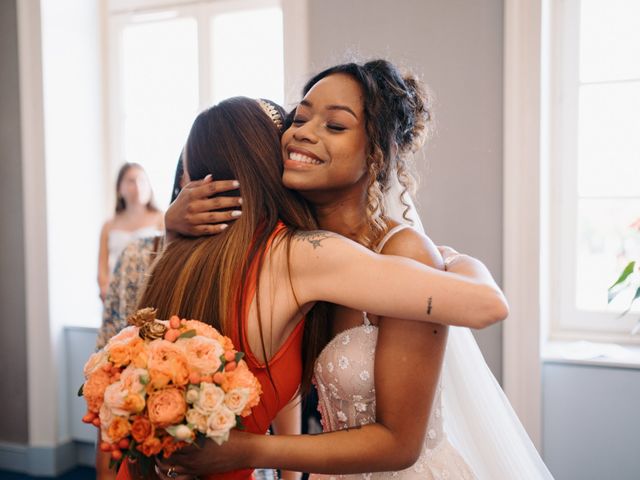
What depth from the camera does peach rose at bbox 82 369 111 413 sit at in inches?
41.1

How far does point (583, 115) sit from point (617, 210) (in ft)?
1.53

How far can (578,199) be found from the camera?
9.30 feet

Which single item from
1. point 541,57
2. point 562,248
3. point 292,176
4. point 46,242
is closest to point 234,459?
point 292,176

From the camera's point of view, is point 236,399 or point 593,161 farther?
point 593,161

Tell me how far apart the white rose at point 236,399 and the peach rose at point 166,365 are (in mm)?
75

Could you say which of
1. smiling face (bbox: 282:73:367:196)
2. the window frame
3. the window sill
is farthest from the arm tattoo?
the window frame

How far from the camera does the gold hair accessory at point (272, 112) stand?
143cm

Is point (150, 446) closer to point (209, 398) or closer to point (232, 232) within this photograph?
point (209, 398)

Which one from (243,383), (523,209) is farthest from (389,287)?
(523,209)

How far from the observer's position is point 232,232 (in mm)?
1289

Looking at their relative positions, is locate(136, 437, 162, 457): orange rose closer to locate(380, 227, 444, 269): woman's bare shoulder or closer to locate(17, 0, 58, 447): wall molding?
locate(380, 227, 444, 269): woman's bare shoulder

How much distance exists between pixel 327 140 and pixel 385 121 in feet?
0.49

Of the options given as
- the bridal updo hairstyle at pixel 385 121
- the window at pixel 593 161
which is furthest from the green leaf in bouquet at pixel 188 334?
the window at pixel 593 161

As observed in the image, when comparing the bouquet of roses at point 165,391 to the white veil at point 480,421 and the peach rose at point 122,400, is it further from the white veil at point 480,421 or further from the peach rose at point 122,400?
the white veil at point 480,421
